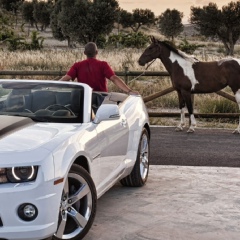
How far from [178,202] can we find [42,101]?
186 centimetres

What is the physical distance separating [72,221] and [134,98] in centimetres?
294

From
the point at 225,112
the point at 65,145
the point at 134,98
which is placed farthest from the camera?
the point at 225,112

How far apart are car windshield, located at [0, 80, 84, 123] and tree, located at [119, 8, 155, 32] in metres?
99.6

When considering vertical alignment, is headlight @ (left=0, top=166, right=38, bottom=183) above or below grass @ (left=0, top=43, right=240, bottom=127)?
above

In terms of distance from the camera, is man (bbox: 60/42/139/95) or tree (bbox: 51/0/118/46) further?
tree (bbox: 51/0/118/46)

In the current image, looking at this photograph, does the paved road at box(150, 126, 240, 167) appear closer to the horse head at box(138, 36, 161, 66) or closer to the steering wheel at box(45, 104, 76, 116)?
the horse head at box(138, 36, 161, 66)

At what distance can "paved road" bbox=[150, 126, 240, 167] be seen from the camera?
1062cm

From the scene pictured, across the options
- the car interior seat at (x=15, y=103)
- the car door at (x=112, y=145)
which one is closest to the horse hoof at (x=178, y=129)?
the car door at (x=112, y=145)

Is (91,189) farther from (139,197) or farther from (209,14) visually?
(209,14)

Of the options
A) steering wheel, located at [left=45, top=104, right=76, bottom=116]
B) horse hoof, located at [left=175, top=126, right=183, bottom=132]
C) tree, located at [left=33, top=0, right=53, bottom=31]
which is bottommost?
horse hoof, located at [left=175, top=126, right=183, bottom=132]

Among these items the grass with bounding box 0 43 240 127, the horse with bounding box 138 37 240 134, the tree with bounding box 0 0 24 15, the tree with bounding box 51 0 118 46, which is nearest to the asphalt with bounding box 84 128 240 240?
the horse with bounding box 138 37 240 134

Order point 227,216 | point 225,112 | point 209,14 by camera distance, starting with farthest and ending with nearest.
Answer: point 209,14 < point 225,112 < point 227,216

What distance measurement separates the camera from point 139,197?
308 inches

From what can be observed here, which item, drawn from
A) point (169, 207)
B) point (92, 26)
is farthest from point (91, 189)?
point (92, 26)
